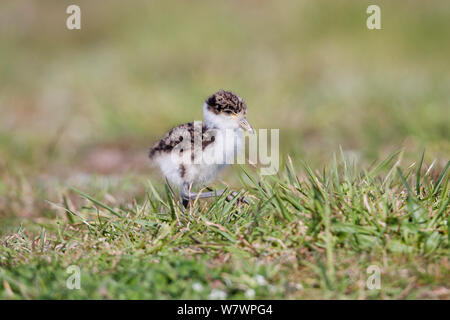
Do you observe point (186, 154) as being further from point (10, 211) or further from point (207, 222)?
point (10, 211)

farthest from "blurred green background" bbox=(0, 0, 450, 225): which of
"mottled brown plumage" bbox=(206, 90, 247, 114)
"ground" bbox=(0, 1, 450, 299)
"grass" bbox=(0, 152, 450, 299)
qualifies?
"grass" bbox=(0, 152, 450, 299)

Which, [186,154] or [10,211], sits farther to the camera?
[10,211]

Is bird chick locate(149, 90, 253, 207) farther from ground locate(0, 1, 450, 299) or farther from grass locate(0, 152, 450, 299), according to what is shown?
grass locate(0, 152, 450, 299)

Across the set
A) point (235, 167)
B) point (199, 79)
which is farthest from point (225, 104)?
point (199, 79)

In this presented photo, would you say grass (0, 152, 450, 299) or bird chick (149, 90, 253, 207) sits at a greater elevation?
bird chick (149, 90, 253, 207)

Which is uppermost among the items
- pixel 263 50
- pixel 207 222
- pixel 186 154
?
pixel 263 50

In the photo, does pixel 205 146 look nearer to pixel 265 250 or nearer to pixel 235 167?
pixel 265 250
